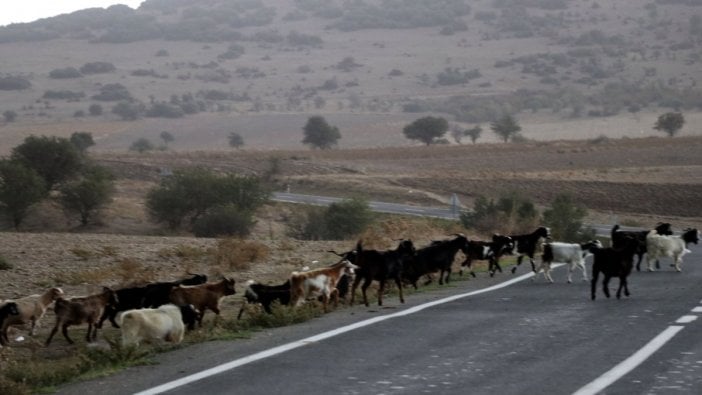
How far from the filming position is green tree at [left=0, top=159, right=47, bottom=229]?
44812 mm

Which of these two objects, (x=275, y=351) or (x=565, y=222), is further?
(x=565, y=222)

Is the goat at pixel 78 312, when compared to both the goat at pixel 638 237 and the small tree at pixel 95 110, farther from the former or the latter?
the small tree at pixel 95 110

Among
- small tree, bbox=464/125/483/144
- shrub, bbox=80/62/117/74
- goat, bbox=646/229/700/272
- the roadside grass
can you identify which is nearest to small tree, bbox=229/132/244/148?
small tree, bbox=464/125/483/144

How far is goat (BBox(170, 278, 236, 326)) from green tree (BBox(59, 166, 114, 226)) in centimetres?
3072

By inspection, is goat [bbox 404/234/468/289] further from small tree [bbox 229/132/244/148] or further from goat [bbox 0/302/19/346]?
small tree [bbox 229/132/244/148]

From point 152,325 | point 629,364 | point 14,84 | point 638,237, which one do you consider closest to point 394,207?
point 638,237

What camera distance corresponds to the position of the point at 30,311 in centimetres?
1530

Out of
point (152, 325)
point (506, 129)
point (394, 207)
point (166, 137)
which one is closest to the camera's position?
point (152, 325)

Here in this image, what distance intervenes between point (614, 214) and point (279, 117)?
8141 centimetres

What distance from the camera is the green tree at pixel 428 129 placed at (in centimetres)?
10494

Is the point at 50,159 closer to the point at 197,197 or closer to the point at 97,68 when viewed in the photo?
the point at 197,197

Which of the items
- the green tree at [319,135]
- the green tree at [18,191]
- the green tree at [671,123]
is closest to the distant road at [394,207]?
the green tree at [18,191]

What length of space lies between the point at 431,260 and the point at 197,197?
93.1 feet

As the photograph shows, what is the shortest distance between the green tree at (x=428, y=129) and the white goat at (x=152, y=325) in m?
92.0
